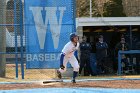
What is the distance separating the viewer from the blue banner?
1652 cm

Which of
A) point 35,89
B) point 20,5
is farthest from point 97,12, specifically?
point 35,89

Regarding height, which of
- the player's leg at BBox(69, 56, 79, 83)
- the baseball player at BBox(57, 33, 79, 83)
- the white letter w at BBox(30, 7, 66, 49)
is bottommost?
the player's leg at BBox(69, 56, 79, 83)

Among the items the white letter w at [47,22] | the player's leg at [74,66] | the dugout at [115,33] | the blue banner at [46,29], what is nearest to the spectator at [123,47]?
the dugout at [115,33]

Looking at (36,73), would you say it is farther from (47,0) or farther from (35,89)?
(35,89)

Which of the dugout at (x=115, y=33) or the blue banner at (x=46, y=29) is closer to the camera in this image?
the blue banner at (x=46, y=29)

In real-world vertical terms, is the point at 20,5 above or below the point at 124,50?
above

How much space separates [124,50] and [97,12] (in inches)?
381

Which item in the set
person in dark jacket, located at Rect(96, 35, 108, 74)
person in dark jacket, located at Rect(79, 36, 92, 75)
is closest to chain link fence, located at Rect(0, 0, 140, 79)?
person in dark jacket, located at Rect(79, 36, 92, 75)

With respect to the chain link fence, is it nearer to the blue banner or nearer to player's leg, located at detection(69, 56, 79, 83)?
the blue banner

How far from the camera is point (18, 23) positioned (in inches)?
661

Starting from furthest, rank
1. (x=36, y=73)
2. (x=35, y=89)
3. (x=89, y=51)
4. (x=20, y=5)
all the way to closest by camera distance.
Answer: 1. (x=36, y=73)
2. (x=89, y=51)
3. (x=20, y=5)
4. (x=35, y=89)

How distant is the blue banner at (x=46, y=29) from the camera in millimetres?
16516

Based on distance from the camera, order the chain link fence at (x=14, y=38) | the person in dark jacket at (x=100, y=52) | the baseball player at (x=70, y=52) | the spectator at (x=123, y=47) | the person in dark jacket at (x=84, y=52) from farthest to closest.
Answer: the spectator at (x=123, y=47), the person in dark jacket at (x=100, y=52), the person in dark jacket at (x=84, y=52), the chain link fence at (x=14, y=38), the baseball player at (x=70, y=52)

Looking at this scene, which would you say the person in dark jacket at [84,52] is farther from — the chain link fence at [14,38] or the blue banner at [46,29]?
the chain link fence at [14,38]
